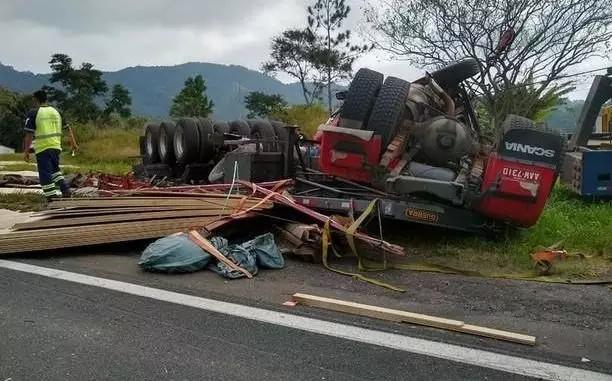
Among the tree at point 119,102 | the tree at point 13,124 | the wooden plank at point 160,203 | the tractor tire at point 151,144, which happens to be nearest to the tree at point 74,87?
the tree at point 119,102

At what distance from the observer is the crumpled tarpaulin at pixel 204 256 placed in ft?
17.1

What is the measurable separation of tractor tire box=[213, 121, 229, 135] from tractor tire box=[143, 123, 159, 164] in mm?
1175

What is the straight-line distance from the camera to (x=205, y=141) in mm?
9703

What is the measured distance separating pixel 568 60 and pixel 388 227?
27.0 feet

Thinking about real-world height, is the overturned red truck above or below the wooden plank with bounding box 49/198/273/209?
above

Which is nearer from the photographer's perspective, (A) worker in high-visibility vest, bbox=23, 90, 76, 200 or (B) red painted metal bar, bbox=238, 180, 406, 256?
(B) red painted metal bar, bbox=238, 180, 406, 256

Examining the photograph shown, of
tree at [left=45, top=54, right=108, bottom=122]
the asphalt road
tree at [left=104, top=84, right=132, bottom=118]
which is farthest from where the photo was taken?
tree at [left=104, top=84, right=132, bottom=118]

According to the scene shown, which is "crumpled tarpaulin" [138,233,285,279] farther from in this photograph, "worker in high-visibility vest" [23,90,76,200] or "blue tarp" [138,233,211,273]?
"worker in high-visibility vest" [23,90,76,200]

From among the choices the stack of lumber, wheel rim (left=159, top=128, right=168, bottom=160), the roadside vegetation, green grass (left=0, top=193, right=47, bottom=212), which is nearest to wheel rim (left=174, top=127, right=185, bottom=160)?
wheel rim (left=159, top=128, right=168, bottom=160)

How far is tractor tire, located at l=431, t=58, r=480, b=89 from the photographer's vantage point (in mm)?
7074

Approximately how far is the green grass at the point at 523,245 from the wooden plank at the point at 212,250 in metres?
1.71

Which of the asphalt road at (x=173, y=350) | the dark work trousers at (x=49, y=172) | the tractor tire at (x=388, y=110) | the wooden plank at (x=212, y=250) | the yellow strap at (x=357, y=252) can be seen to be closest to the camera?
the asphalt road at (x=173, y=350)

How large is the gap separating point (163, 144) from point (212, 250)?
5.41m

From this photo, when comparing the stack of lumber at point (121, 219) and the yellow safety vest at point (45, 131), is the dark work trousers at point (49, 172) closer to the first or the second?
the yellow safety vest at point (45, 131)
